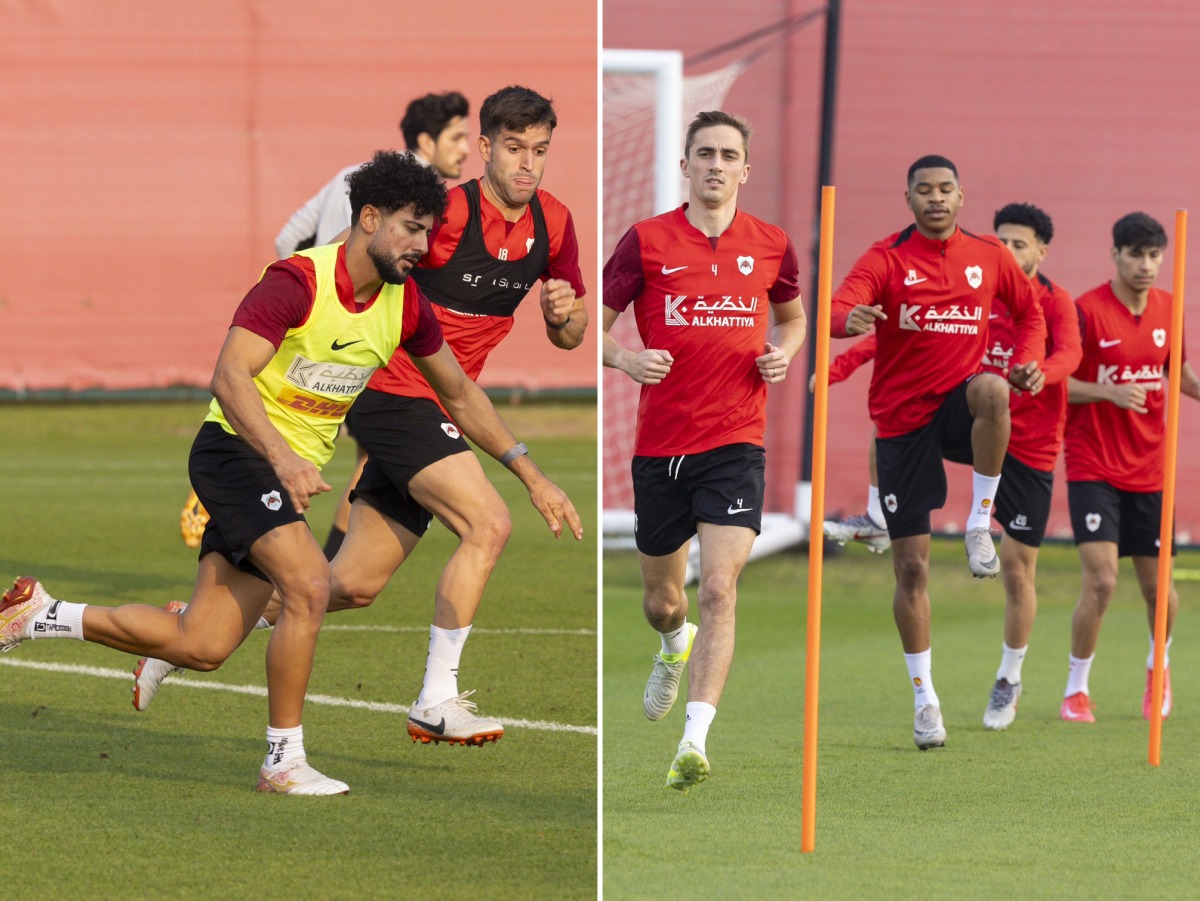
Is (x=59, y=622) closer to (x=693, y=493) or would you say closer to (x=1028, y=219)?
(x=693, y=493)

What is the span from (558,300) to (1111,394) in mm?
3750

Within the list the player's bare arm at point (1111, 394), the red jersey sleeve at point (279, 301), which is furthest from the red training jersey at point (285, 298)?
the player's bare arm at point (1111, 394)

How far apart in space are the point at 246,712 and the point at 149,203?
1574 centimetres

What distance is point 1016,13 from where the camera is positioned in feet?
52.3

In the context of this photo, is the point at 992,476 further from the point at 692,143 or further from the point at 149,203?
the point at 149,203

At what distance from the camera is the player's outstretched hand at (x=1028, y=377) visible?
741 centimetres

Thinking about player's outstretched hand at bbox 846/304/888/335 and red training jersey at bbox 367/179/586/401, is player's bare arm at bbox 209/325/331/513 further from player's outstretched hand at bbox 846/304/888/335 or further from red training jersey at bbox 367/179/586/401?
player's outstretched hand at bbox 846/304/888/335

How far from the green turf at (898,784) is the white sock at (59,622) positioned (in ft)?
6.22

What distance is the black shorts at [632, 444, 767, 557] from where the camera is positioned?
6.18 m

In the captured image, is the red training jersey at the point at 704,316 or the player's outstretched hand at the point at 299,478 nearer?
the player's outstretched hand at the point at 299,478

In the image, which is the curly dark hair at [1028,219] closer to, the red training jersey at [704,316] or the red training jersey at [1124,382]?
the red training jersey at [1124,382]

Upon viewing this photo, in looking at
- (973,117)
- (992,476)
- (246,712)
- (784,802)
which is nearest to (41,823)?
(246,712)

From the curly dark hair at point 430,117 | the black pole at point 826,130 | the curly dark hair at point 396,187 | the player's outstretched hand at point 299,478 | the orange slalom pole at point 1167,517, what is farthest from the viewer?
the black pole at point 826,130

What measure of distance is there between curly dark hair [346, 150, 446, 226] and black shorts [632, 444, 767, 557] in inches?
55.8
